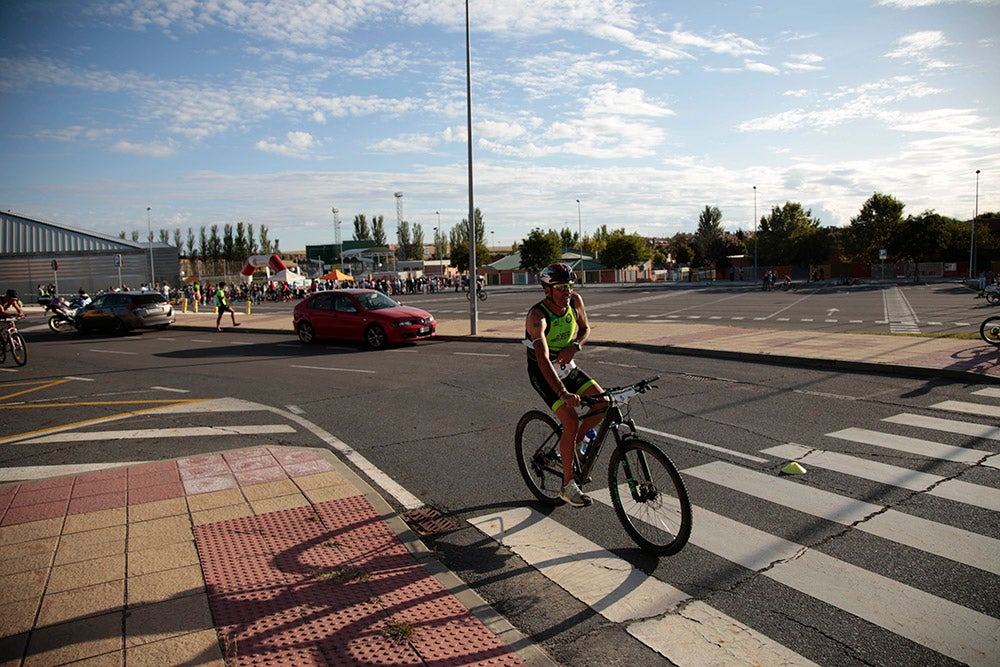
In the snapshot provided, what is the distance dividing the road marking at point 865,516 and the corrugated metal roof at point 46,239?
71.0 m

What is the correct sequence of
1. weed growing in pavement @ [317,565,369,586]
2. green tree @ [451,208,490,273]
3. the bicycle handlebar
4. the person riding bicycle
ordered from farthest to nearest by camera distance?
1. green tree @ [451,208,490,273]
2. the person riding bicycle
3. the bicycle handlebar
4. weed growing in pavement @ [317,565,369,586]

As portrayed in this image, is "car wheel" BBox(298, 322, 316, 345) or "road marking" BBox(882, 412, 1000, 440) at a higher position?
"car wheel" BBox(298, 322, 316, 345)

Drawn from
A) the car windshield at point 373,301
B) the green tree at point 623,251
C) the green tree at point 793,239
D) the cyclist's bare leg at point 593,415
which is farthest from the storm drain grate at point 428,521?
the green tree at point 623,251

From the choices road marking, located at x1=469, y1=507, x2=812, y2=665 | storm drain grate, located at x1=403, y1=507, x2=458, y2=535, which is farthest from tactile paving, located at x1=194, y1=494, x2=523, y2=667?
road marking, located at x1=469, y1=507, x2=812, y2=665

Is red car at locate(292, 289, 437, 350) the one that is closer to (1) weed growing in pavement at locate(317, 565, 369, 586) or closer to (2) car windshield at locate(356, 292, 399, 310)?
(2) car windshield at locate(356, 292, 399, 310)

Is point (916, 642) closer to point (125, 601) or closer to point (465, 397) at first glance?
point (125, 601)

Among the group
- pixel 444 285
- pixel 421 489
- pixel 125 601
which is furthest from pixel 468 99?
pixel 444 285

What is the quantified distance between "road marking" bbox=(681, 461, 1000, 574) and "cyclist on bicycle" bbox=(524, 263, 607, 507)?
5.25 feet

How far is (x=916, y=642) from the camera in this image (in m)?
3.15

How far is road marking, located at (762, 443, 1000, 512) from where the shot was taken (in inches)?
195

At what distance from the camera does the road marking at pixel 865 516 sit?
4.07 m

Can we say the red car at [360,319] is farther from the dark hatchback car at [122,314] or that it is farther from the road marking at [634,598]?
the road marking at [634,598]

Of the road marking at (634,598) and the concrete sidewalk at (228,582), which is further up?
the concrete sidewalk at (228,582)

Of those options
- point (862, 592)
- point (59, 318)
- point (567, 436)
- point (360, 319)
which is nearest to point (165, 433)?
point (567, 436)
